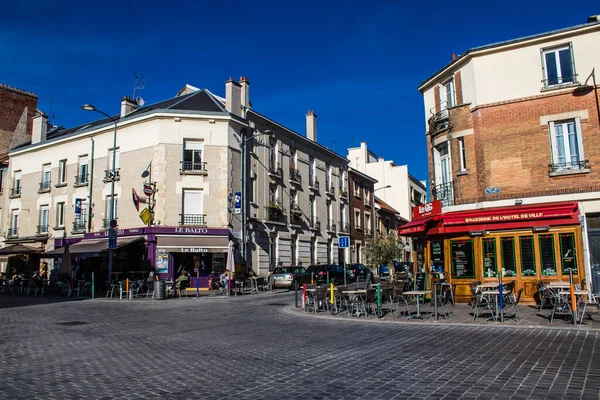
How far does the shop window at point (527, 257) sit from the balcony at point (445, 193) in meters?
2.94

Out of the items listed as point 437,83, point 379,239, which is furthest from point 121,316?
point 379,239

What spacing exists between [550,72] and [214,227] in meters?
18.0

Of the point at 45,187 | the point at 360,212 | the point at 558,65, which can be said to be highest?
the point at 558,65

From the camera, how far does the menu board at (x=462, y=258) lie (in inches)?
626

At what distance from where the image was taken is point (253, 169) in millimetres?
30109

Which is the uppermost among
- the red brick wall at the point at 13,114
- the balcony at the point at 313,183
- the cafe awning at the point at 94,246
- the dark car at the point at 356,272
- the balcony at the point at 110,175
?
the red brick wall at the point at 13,114

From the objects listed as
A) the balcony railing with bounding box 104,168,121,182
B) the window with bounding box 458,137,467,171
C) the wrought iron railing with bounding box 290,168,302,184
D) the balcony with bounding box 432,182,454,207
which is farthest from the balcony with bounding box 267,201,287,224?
the window with bounding box 458,137,467,171

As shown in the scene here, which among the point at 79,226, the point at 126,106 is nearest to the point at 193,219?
the point at 79,226

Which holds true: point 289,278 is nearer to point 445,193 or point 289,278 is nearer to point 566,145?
point 445,193

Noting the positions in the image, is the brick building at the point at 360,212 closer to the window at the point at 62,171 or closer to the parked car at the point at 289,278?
the parked car at the point at 289,278

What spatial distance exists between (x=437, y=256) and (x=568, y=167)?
196 inches

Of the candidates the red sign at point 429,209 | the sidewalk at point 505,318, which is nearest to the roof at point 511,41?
the red sign at point 429,209

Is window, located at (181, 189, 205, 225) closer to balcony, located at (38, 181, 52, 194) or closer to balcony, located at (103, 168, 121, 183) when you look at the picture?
balcony, located at (103, 168, 121, 183)

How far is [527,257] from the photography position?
594 inches
